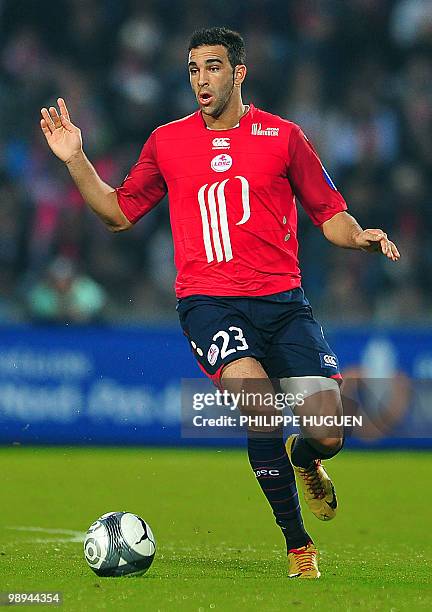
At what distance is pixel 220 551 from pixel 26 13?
9.73 meters

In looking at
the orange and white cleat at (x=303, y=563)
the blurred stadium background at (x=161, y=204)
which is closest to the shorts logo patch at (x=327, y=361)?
the orange and white cleat at (x=303, y=563)

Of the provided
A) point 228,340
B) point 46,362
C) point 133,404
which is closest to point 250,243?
point 228,340

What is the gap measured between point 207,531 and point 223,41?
2976mm

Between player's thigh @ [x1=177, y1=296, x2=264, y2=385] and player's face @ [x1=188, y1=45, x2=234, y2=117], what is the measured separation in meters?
0.94

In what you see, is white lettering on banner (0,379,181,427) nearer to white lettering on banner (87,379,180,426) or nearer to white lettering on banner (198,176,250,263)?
white lettering on banner (87,379,180,426)

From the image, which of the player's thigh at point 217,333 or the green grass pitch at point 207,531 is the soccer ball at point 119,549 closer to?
the green grass pitch at point 207,531

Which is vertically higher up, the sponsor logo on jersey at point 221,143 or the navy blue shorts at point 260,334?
the sponsor logo on jersey at point 221,143

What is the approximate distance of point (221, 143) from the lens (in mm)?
6191

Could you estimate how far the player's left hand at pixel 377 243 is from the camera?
573cm

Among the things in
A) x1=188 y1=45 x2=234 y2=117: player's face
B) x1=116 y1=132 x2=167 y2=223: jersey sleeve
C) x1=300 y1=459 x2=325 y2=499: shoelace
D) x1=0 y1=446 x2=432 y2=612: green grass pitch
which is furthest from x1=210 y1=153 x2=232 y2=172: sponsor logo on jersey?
x1=0 y1=446 x2=432 y2=612: green grass pitch

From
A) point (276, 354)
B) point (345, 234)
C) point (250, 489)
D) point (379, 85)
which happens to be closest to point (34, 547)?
point (276, 354)

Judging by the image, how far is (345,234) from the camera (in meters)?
6.17

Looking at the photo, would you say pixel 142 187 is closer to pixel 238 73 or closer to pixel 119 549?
pixel 238 73

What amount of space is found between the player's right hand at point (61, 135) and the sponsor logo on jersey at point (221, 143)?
2.25 feet
